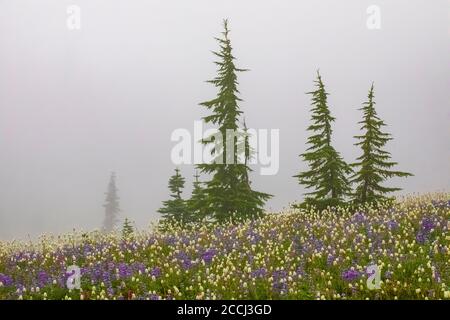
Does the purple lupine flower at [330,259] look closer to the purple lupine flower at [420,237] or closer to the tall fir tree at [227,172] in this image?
the purple lupine flower at [420,237]

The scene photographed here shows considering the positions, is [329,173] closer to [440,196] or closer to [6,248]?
[440,196]

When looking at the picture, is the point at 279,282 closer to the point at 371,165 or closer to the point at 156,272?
the point at 156,272

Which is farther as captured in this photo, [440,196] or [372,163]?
[372,163]

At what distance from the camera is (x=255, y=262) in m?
10.7

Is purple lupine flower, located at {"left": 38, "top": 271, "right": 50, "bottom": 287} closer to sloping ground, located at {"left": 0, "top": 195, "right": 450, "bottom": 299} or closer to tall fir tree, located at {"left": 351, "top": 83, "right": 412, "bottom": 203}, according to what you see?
sloping ground, located at {"left": 0, "top": 195, "right": 450, "bottom": 299}

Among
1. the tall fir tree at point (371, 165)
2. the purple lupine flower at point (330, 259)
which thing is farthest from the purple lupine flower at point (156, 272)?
the tall fir tree at point (371, 165)

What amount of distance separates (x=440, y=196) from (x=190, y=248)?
841 centimetres

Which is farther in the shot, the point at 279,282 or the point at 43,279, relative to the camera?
the point at 43,279

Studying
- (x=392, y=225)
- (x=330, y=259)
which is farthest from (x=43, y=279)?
(x=392, y=225)

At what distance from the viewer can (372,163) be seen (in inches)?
861

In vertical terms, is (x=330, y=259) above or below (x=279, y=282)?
above

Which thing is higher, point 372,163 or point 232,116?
point 232,116
